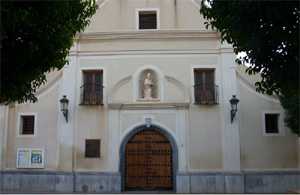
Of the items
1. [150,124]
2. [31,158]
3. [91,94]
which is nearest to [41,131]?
[31,158]

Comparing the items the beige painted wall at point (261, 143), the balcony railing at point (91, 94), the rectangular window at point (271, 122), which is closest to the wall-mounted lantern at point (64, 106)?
the balcony railing at point (91, 94)

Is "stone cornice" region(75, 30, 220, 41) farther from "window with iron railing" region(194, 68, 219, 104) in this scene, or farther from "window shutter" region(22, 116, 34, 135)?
"window shutter" region(22, 116, 34, 135)

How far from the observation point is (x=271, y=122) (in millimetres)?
18719

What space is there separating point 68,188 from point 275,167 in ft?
26.7

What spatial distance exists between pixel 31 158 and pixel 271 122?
32.0ft

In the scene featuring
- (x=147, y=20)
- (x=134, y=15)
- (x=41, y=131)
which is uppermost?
(x=134, y=15)

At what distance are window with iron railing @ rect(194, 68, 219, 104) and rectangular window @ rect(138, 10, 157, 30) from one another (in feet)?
9.08

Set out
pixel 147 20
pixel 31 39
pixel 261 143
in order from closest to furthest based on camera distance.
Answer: pixel 31 39 < pixel 261 143 < pixel 147 20

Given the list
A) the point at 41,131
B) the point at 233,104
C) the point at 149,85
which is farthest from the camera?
the point at 41,131

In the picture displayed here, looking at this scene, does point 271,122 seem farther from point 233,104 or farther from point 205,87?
point 205,87

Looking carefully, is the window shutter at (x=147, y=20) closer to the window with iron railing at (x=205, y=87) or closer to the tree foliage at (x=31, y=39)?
the window with iron railing at (x=205, y=87)

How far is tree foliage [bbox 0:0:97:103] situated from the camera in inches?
319

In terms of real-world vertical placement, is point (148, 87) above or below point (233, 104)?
above

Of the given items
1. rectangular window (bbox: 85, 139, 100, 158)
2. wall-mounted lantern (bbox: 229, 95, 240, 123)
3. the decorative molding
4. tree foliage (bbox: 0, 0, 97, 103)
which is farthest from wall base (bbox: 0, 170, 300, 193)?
tree foliage (bbox: 0, 0, 97, 103)
